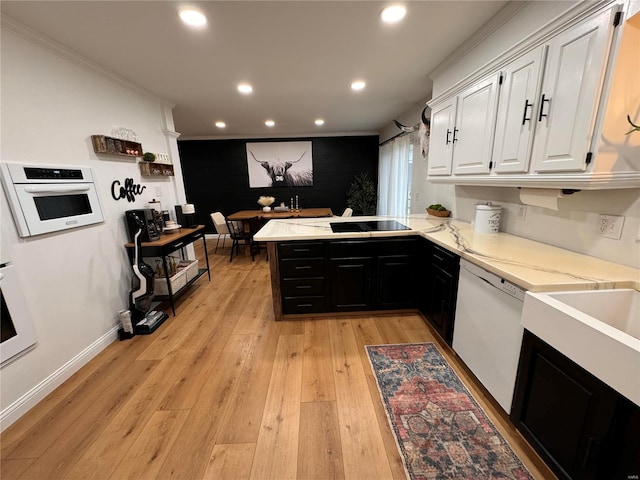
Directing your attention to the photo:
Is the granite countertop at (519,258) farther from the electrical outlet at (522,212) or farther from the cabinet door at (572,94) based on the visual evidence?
the cabinet door at (572,94)

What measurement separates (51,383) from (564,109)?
3.64 metres

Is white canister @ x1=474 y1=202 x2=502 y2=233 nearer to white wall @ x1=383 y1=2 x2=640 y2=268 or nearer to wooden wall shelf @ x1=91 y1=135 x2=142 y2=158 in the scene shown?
white wall @ x1=383 y1=2 x2=640 y2=268

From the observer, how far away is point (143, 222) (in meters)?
2.46

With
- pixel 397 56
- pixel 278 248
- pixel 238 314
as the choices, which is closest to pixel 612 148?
pixel 397 56

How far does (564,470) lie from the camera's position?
1.06 meters

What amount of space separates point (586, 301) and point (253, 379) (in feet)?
6.54

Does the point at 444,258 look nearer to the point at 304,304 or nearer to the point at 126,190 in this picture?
the point at 304,304

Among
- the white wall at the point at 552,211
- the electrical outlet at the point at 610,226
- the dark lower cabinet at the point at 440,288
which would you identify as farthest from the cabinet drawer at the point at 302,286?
the electrical outlet at the point at 610,226

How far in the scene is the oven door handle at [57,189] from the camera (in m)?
1.67

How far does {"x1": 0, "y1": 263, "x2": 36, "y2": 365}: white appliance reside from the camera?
4.90 feet

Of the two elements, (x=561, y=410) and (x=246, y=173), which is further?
(x=246, y=173)

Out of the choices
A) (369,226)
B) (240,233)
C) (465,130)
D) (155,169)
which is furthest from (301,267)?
(240,233)

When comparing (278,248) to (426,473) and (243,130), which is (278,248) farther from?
(243,130)

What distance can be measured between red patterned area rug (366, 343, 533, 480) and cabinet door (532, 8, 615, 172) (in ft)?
4.88
